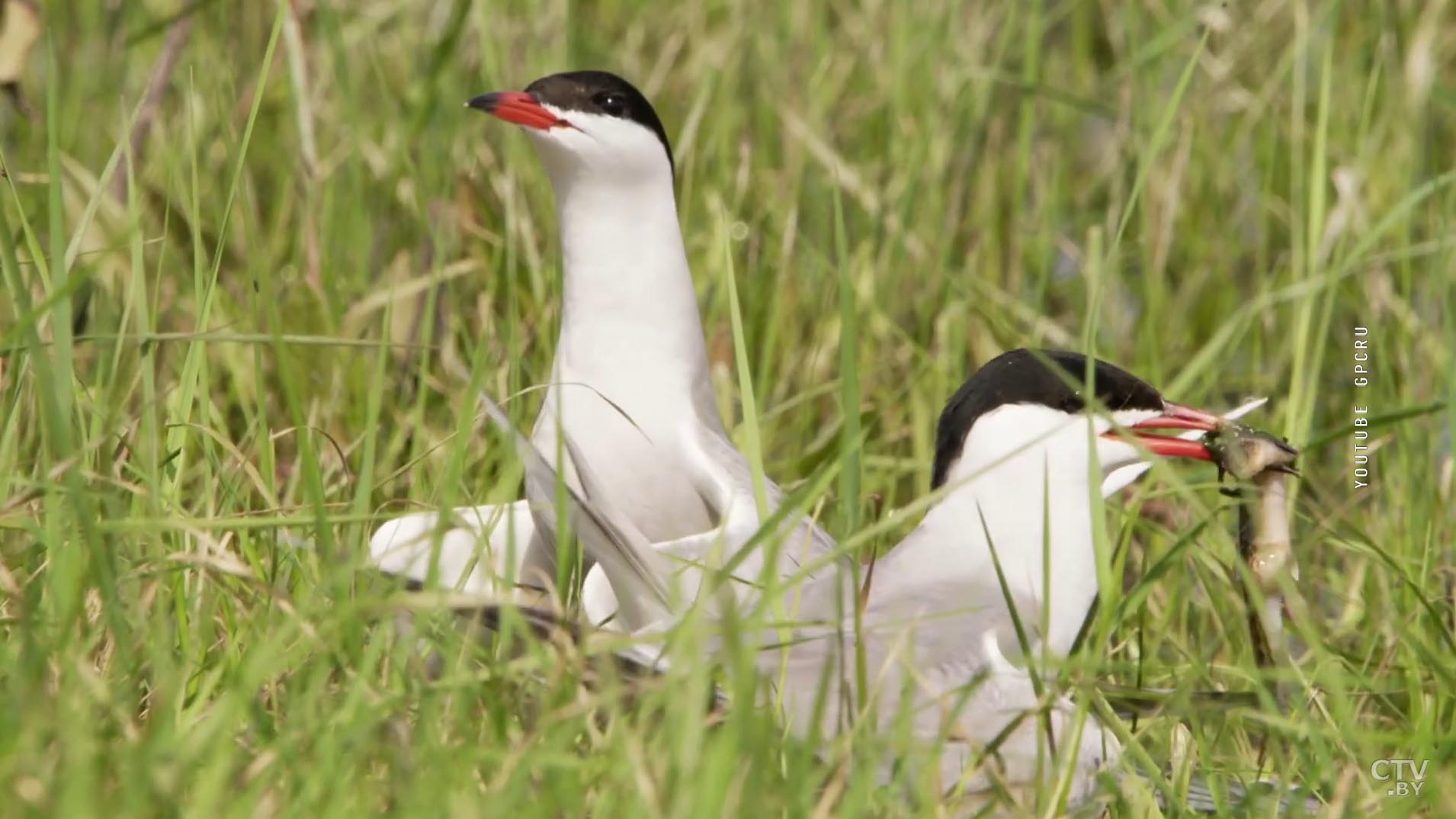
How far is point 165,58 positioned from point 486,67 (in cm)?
56

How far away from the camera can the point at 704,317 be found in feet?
11.3

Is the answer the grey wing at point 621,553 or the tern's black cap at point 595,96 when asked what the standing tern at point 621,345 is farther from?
the grey wing at point 621,553

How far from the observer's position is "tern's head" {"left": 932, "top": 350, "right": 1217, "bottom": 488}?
96.5 inches

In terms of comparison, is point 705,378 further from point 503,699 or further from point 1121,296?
point 1121,296

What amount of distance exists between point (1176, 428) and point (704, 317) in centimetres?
106

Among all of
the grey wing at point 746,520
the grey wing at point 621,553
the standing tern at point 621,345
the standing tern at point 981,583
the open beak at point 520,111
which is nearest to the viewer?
the standing tern at point 981,583

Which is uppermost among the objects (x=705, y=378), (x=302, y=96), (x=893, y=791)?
(x=302, y=96)

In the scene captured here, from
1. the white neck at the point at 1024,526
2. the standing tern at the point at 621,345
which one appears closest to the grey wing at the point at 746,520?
the standing tern at the point at 621,345

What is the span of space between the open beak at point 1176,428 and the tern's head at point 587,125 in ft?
2.36

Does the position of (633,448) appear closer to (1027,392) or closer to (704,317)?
(1027,392)

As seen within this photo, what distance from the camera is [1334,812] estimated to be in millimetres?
1779

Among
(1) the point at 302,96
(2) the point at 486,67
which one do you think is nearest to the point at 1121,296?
(2) the point at 486,67

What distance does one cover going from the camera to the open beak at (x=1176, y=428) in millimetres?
2500

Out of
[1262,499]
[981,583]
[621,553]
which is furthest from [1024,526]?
[621,553]
